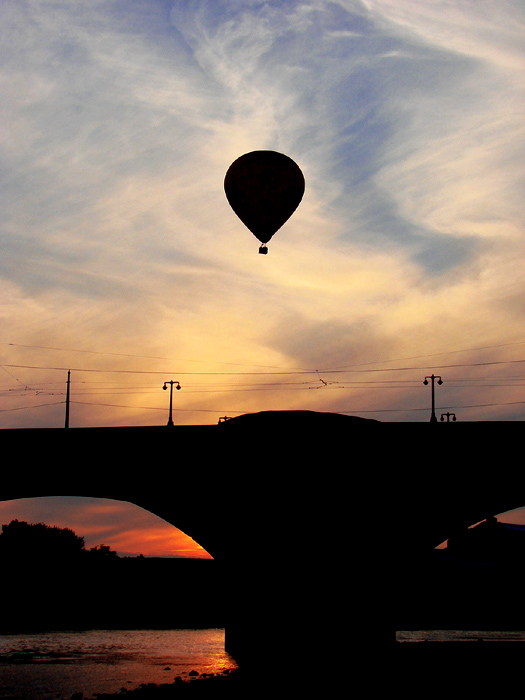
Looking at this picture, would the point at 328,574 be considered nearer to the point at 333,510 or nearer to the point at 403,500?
the point at 333,510

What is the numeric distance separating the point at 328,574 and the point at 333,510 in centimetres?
191

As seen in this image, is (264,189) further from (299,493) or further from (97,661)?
(97,661)

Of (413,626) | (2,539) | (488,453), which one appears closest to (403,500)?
(488,453)

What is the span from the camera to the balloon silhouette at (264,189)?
77.4ft

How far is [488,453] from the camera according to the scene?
103ft

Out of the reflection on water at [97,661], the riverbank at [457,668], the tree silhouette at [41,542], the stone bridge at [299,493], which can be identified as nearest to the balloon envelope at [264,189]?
the stone bridge at [299,493]

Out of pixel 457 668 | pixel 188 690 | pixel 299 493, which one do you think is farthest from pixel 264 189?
pixel 457 668

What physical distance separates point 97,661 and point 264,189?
1963cm

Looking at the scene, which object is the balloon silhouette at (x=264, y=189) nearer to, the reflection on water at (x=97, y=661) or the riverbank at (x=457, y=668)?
the riverbank at (x=457, y=668)

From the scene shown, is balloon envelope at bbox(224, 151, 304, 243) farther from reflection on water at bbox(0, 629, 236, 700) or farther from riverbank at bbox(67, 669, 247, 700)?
reflection on water at bbox(0, 629, 236, 700)

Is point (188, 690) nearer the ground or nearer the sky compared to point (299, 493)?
nearer the ground

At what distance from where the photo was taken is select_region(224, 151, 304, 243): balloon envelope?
23578mm

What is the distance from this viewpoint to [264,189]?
2353 cm

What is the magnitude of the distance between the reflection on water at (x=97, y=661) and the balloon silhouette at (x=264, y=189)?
14.1 metres
